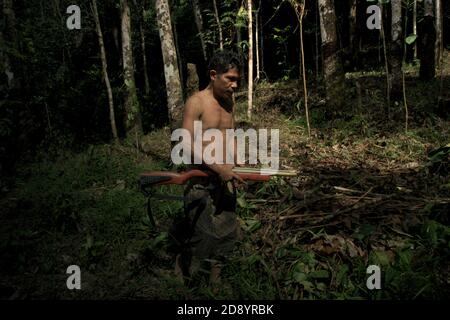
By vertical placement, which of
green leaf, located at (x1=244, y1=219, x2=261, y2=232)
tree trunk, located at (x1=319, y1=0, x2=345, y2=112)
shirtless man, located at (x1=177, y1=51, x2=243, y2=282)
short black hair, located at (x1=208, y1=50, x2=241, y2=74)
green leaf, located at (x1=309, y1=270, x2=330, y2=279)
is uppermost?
tree trunk, located at (x1=319, y1=0, x2=345, y2=112)

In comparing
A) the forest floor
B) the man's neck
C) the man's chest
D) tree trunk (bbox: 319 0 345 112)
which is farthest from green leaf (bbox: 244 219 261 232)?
tree trunk (bbox: 319 0 345 112)

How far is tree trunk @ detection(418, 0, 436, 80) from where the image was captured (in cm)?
961

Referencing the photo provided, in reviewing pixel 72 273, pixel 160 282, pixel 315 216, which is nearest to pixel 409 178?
pixel 315 216

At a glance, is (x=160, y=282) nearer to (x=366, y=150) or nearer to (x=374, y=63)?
(x=366, y=150)

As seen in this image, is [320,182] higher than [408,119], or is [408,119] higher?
[408,119]

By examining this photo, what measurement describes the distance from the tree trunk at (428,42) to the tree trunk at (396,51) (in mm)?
1662

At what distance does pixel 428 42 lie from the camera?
10.3 metres

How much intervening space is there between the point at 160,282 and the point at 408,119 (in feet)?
21.5

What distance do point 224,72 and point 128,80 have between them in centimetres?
724

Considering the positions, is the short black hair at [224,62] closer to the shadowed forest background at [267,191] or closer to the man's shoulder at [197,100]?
the man's shoulder at [197,100]

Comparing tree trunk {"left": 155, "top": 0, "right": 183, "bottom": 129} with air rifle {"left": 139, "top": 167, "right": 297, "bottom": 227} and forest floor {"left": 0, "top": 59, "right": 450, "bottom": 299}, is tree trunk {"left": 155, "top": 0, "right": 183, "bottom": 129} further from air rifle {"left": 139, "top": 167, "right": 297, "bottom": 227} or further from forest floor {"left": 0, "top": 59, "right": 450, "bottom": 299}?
air rifle {"left": 139, "top": 167, "right": 297, "bottom": 227}

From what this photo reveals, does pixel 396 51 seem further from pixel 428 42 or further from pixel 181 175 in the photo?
pixel 181 175

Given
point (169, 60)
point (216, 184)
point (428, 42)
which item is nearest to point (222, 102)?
point (216, 184)

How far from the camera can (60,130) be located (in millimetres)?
11086
